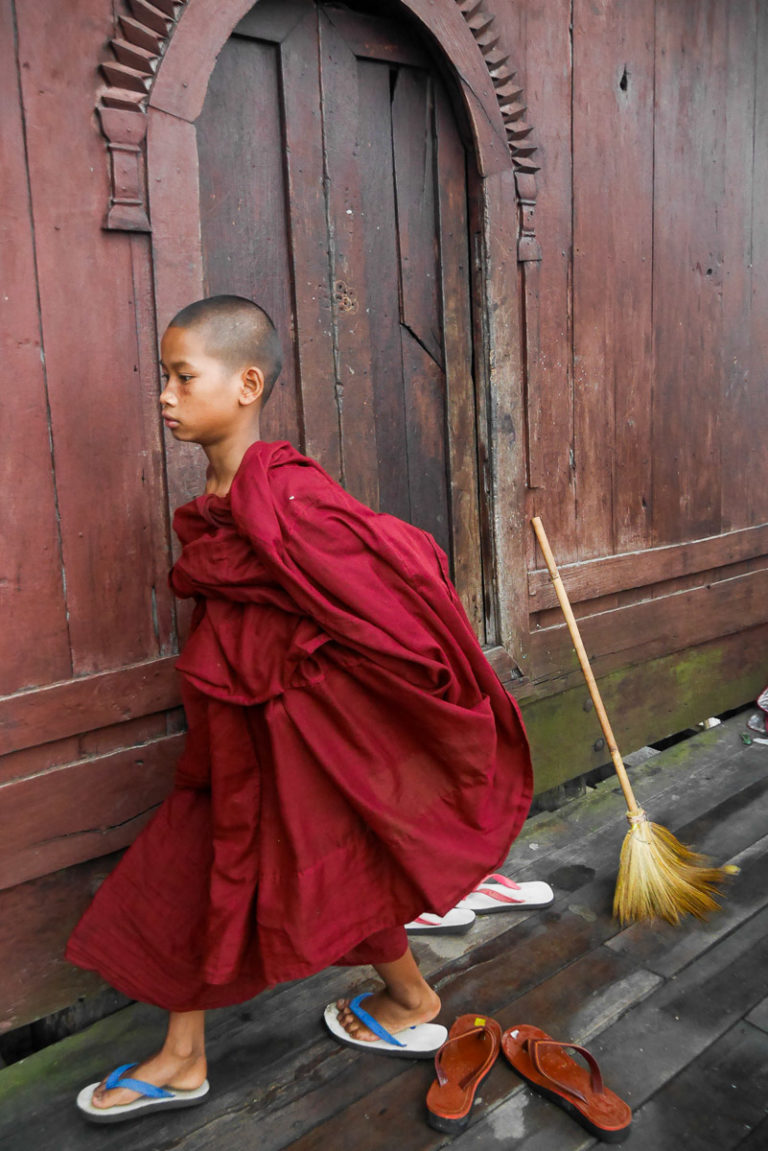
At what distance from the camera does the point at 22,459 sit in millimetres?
2020

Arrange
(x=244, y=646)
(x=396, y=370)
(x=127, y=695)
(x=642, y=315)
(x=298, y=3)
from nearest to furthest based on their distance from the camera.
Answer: (x=244, y=646), (x=127, y=695), (x=298, y=3), (x=396, y=370), (x=642, y=315)

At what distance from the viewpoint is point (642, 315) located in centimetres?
360

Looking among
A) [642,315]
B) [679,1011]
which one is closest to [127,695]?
[679,1011]

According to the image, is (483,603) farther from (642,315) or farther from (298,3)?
(298,3)

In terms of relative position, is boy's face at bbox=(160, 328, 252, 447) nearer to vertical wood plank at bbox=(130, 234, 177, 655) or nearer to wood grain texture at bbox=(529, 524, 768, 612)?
vertical wood plank at bbox=(130, 234, 177, 655)

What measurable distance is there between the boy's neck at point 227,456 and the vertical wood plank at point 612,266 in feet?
6.13

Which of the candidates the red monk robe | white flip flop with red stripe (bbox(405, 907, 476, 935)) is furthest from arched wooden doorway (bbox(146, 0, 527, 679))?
white flip flop with red stripe (bbox(405, 907, 476, 935))

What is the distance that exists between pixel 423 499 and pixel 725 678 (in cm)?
217

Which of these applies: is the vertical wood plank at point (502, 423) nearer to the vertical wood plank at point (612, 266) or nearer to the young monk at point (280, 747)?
the vertical wood plank at point (612, 266)

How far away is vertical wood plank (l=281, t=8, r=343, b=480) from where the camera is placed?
248cm

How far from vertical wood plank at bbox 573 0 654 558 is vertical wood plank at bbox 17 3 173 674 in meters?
1.86

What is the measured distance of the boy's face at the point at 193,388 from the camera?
1.78 metres

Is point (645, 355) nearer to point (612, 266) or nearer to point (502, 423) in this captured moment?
point (612, 266)

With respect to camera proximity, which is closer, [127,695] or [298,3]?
[127,695]
